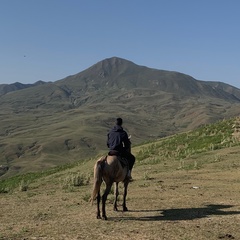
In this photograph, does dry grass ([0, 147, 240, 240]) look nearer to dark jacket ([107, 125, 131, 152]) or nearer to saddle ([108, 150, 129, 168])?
saddle ([108, 150, 129, 168])

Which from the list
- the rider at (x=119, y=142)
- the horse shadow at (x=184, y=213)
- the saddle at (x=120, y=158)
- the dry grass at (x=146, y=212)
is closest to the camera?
the dry grass at (x=146, y=212)

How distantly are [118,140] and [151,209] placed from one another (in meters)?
2.69

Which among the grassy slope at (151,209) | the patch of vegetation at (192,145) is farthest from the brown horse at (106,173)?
the patch of vegetation at (192,145)

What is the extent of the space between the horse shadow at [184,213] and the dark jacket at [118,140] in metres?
2.20

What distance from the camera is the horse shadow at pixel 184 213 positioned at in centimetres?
1220

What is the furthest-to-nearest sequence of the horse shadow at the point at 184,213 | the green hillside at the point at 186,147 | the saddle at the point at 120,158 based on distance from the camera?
the green hillside at the point at 186,147 < the saddle at the point at 120,158 < the horse shadow at the point at 184,213

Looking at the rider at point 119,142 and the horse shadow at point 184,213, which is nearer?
the horse shadow at point 184,213

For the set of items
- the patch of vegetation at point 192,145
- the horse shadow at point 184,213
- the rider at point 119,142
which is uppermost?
the rider at point 119,142

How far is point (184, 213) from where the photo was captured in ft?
42.7

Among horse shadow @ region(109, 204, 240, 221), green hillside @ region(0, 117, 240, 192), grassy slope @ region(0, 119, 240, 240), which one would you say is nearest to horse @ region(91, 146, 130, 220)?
grassy slope @ region(0, 119, 240, 240)

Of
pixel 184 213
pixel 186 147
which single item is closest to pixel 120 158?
pixel 184 213

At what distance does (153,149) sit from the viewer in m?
38.0

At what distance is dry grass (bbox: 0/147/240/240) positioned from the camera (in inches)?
407

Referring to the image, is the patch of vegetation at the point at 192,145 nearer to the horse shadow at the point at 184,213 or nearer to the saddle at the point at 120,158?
the horse shadow at the point at 184,213
